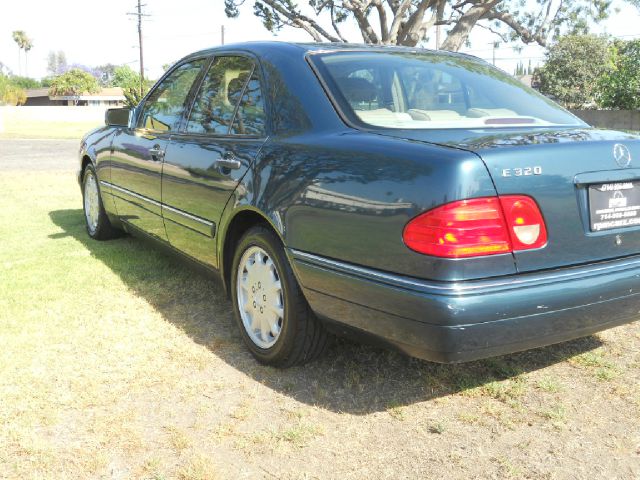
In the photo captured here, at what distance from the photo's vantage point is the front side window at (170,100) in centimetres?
430

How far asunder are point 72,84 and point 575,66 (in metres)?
70.1

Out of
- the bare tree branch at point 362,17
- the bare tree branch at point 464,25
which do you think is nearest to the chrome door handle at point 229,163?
the bare tree branch at point 464,25

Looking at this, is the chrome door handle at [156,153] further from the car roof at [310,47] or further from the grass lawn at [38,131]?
the grass lawn at [38,131]

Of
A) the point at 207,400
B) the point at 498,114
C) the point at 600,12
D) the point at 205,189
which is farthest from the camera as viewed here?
the point at 600,12

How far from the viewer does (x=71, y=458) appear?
101 inches

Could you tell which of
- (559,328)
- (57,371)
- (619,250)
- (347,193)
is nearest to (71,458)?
(57,371)

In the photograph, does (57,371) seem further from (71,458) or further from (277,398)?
(277,398)

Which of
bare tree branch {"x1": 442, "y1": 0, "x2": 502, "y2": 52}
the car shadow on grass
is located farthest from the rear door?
bare tree branch {"x1": 442, "y1": 0, "x2": 502, "y2": 52}

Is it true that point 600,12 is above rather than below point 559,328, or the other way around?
above

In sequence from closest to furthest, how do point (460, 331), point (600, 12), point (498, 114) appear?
point (460, 331)
point (498, 114)
point (600, 12)

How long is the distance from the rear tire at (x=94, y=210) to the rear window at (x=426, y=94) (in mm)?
3170

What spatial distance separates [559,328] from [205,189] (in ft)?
6.47

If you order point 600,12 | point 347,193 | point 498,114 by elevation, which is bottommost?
point 347,193

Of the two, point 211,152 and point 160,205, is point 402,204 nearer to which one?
point 211,152
